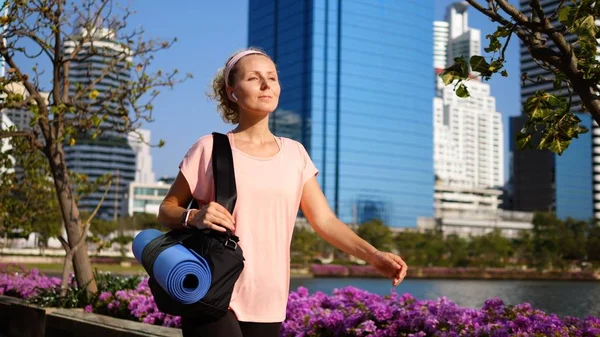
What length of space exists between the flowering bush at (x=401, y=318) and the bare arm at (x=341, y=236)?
256 centimetres

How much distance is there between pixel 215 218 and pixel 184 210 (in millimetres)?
242

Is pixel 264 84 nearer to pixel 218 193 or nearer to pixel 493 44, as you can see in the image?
pixel 218 193

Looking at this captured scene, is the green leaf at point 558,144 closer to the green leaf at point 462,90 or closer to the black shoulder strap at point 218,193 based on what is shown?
the green leaf at point 462,90

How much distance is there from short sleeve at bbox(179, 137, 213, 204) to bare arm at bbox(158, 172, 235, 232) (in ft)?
0.09

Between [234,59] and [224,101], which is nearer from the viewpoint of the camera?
[234,59]

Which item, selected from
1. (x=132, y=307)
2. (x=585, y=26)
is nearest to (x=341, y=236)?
(x=585, y=26)

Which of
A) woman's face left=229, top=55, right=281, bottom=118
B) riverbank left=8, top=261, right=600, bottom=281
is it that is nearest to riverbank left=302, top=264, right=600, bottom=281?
riverbank left=8, top=261, right=600, bottom=281

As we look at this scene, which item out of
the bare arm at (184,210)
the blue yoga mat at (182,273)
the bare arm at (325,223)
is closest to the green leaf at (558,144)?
the bare arm at (325,223)

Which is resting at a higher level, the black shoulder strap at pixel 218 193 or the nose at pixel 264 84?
the nose at pixel 264 84

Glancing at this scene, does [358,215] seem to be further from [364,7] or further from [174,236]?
[174,236]

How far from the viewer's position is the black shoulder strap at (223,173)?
94.8 inches

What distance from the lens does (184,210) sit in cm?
244

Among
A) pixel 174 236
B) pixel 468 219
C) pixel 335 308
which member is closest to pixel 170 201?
pixel 174 236

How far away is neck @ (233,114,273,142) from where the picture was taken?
Result: 8.73 ft
